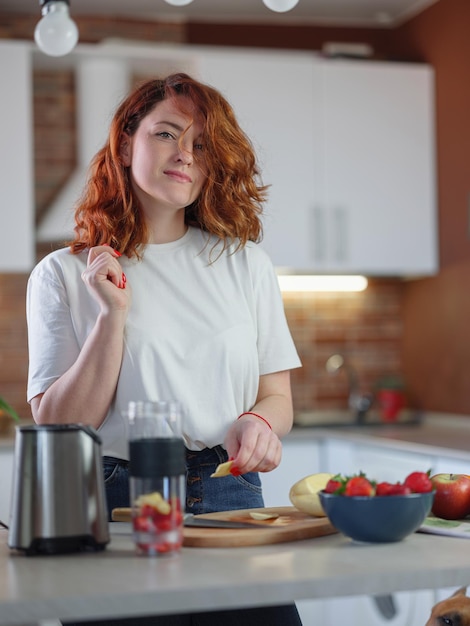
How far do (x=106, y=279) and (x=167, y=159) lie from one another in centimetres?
32

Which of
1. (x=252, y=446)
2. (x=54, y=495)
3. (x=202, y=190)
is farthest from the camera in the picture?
(x=202, y=190)

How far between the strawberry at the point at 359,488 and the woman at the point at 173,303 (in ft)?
0.74

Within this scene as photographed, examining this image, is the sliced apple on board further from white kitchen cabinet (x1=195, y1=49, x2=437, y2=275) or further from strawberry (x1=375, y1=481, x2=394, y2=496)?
white kitchen cabinet (x1=195, y1=49, x2=437, y2=275)

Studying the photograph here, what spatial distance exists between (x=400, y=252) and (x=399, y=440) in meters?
1.05

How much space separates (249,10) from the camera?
4.49 meters

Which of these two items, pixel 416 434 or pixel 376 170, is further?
pixel 376 170

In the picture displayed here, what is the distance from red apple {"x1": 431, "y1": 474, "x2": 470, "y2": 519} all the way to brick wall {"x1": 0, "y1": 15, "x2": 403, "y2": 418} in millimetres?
2960

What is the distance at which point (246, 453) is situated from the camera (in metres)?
1.61

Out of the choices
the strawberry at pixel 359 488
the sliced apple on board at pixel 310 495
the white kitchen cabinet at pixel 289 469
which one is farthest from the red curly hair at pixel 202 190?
the white kitchen cabinet at pixel 289 469

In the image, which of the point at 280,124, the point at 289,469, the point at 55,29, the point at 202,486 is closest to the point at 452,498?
the point at 202,486

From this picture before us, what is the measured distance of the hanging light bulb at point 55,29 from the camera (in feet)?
6.46

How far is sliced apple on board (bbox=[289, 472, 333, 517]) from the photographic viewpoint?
1.62 metres

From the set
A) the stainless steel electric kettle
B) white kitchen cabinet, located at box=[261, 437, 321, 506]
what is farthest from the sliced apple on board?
white kitchen cabinet, located at box=[261, 437, 321, 506]

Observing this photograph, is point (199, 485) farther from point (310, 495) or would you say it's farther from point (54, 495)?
point (54, 495)
